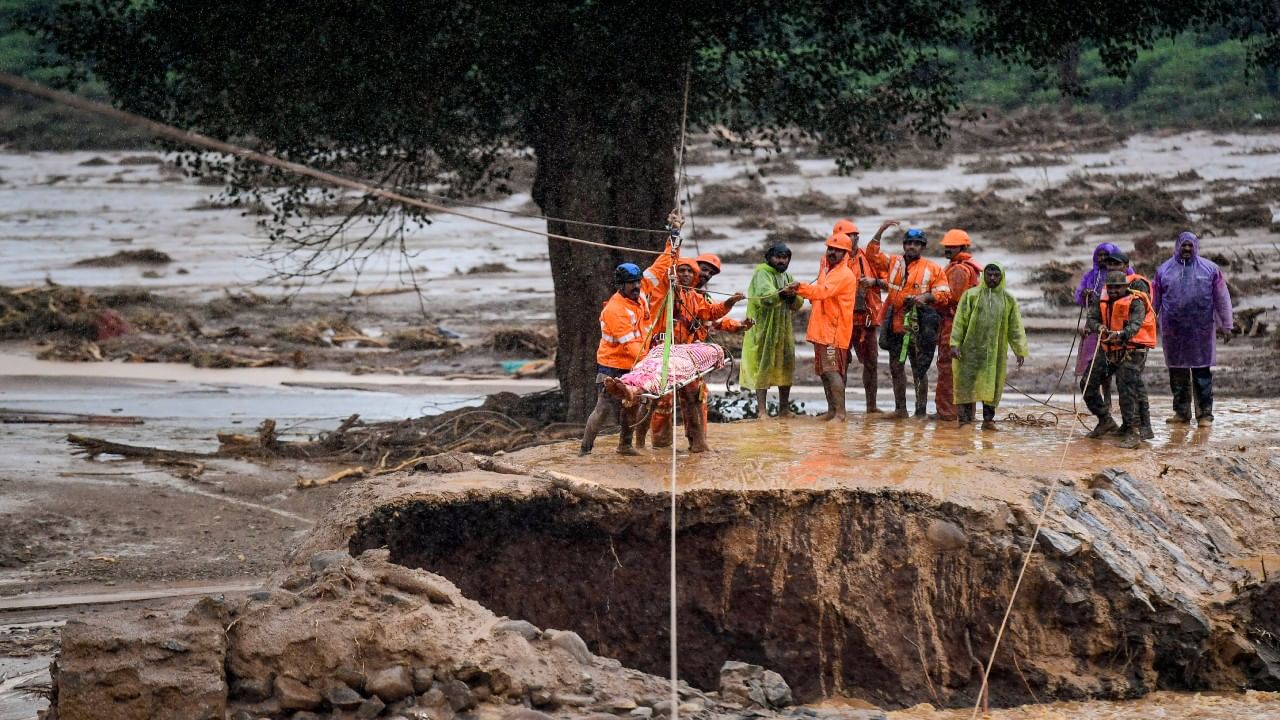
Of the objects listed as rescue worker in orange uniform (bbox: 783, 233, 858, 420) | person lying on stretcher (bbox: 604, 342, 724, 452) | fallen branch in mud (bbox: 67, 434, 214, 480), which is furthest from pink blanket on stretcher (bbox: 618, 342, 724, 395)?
fallen branch in mud (bbox: 67, 434, 214, 480)

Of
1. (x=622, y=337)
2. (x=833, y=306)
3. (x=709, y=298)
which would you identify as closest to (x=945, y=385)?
(x=833, y=306)

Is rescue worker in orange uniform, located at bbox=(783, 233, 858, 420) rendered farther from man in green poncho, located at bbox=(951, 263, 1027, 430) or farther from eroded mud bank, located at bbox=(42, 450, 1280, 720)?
eroded mud bank, located at bbox=(42, 450, 1280, 720)

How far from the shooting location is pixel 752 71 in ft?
44.3

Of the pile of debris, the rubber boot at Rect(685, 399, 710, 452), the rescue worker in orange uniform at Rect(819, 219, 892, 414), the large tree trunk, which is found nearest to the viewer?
the rubber boot at Rect(685, 399, 710, 452)

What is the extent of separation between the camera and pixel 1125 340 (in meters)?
10.5

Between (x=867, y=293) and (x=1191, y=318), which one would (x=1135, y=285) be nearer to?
(x=1191, y=318)

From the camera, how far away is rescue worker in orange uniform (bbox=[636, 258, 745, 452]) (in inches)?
392

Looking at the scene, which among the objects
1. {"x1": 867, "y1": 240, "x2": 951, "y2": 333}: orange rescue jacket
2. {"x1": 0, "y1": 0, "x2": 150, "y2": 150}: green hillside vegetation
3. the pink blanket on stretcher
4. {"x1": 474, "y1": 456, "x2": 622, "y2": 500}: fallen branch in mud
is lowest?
{"x1": 474, "y1": 456, "x2": 622, "y2": 500}: fallen branch in mud

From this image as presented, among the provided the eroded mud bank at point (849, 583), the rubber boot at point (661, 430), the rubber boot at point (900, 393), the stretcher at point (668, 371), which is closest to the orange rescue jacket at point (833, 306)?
the rubber boot at point (900, 393)

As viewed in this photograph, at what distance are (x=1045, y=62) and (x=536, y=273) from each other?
45.5 feet

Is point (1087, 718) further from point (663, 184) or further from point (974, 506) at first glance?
point (663, 184)

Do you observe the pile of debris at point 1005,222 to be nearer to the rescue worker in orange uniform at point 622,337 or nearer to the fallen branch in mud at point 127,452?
the fallen branch in mud at point 127,452

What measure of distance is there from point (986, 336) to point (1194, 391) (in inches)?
80.7

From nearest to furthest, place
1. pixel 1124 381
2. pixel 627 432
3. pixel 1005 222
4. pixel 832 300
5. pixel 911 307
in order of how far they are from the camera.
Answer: pixel 627 432 → pixel 1124 381 → pixel 832 300 → pixel 911 307 → pixel 1005 222
